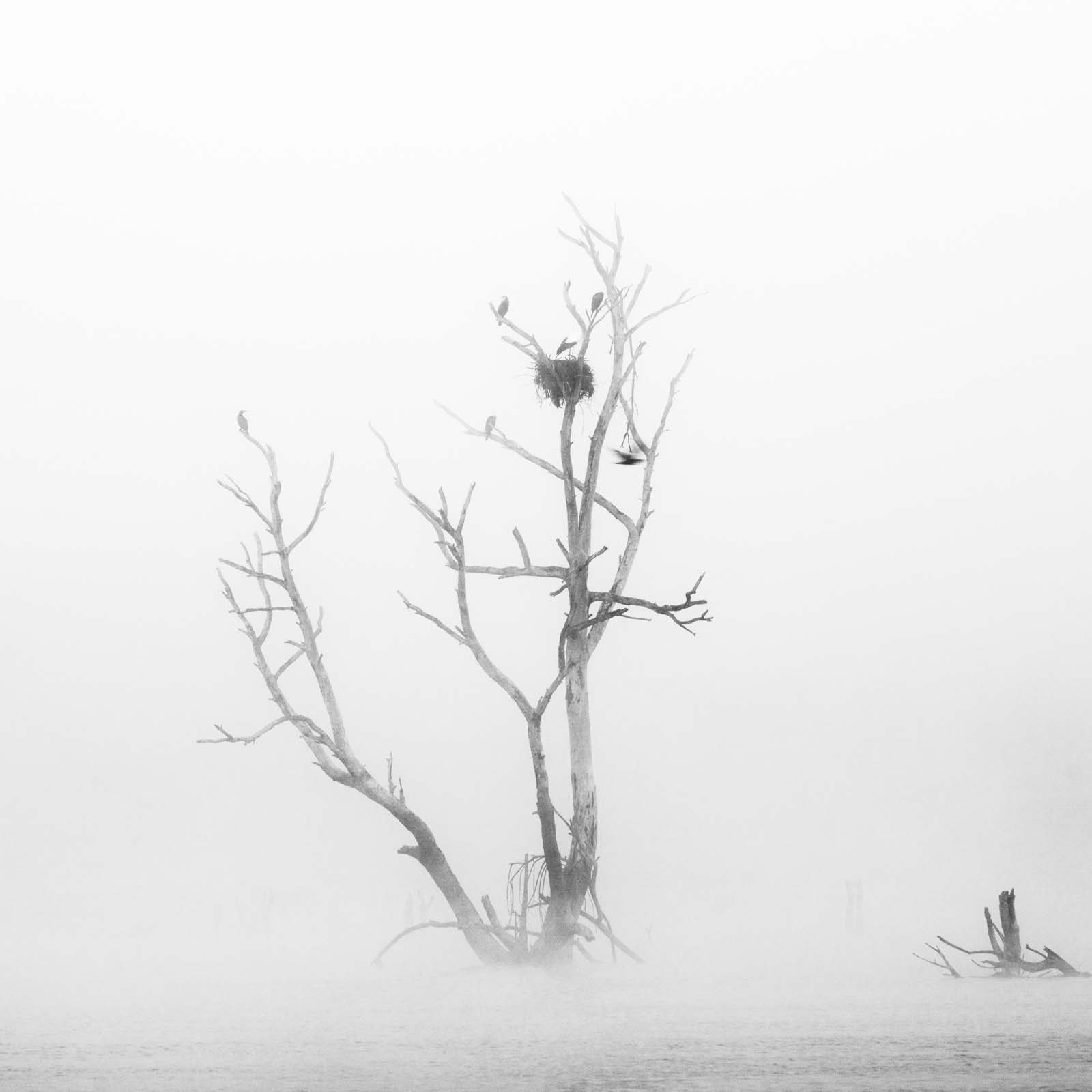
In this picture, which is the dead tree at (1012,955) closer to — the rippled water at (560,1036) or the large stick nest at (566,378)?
the rippled water at (560,1036)

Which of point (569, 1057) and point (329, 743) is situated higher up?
point (329, 743)

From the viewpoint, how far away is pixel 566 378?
463 inches

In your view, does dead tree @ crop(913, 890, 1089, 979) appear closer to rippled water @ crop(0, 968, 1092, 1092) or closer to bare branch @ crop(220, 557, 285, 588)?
rippled water @ crop(0, 968, 1092, 1092)

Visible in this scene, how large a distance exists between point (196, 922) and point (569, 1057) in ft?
44.9

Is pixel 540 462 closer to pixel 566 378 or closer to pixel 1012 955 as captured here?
pixel 566 378

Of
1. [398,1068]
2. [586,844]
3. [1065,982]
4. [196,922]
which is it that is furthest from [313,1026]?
[196,922]

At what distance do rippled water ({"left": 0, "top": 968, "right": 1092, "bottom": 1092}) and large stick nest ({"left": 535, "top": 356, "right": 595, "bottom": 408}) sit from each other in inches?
200

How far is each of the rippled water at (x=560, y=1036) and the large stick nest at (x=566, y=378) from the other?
5083 mm

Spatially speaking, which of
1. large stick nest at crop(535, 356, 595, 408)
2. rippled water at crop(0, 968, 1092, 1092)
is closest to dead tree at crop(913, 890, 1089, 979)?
rippled water at crop(0, 968, 1092, 1092)

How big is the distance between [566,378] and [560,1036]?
588 cm

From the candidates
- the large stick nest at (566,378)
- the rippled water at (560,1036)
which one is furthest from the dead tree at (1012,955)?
the large stick nest at (566,378)

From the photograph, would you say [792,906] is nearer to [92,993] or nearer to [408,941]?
[408,941]

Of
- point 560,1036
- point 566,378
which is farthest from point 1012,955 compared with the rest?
point 566,378

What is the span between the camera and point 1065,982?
36.1 feet
